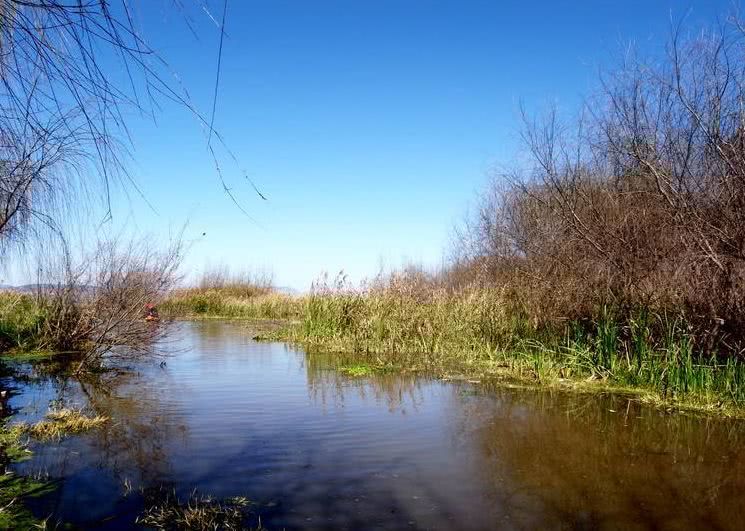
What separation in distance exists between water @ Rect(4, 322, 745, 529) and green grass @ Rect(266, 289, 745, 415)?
87cm

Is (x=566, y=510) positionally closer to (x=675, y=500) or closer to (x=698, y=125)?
(x=675, y=500)

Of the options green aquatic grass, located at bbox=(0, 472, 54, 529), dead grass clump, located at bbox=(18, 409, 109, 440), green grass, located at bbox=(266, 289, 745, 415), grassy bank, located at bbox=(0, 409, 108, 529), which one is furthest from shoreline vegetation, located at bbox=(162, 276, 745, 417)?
green aquatic grass, located at bbox=(0, 472, 54, 529)

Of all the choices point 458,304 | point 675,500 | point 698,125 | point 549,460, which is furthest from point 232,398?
point 698,125

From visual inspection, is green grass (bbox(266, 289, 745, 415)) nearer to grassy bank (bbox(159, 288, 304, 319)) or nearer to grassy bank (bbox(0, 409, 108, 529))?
grassy bank (bbox(0, 409, 108, 529))

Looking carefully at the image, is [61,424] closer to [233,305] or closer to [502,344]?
[502,344]

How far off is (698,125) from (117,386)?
1001 cm

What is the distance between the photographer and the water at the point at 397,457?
4250 millimetres

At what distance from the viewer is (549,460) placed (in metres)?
5.58

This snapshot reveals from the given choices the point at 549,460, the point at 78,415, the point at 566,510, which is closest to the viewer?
the point at 566,510

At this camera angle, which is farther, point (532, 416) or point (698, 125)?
point (698, 125)

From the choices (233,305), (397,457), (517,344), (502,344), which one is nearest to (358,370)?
(517,344)

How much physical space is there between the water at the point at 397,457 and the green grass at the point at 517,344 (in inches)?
34.1

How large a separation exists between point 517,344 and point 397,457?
6344 mm

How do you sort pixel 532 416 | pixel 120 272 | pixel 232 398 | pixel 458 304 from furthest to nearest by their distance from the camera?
pixel 458 304 → pixel 120 272 → pixel 232 398 → pixel 532 416
